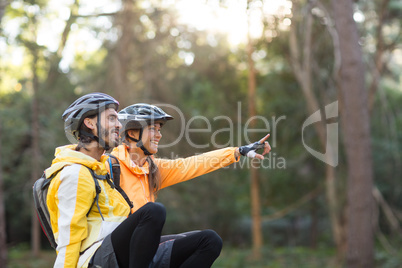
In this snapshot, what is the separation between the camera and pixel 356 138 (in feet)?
29.0

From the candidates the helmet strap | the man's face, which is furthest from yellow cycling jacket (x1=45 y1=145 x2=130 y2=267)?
the helmet strap

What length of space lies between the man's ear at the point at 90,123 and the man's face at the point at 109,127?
46 millimetres

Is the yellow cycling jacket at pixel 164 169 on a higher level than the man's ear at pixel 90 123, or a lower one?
lower

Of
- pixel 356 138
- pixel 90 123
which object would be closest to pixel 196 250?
pixel 90 123

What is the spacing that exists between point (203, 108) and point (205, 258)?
14768 millimetres

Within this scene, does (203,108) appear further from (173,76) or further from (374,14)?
(374,14)

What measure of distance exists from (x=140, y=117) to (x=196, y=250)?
110 cm

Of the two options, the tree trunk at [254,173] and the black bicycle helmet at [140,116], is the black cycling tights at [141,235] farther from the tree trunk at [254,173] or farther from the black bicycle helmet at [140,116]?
the tree trunk at [254,173]

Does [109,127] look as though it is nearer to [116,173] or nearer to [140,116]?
[116,173]

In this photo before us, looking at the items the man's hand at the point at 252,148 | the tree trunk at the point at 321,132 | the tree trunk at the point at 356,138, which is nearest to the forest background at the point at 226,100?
the tree trunk at the point at 321,132

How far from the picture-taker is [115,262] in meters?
2.78

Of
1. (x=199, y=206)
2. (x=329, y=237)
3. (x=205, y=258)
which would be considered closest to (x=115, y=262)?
(x=205, y=258)

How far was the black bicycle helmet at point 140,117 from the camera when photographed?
11.9ft

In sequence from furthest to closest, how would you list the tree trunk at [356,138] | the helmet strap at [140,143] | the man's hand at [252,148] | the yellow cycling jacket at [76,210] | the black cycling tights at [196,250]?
the tree trunk at [356,138] → the helmet strap at [140,143] → the man's hand at [252,148] → the black cycling tights at [196,250] → the yellow cycling jacket at [76,210]
